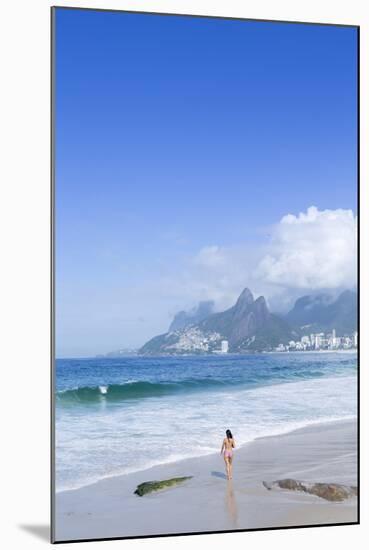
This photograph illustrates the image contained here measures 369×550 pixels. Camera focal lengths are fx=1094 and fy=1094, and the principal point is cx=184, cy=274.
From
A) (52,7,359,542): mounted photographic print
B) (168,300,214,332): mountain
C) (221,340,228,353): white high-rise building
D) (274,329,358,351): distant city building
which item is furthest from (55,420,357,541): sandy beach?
(168,300,214,332): mountain

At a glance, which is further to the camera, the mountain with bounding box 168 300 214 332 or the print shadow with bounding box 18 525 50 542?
the mountain with bounding box 168 300 214 332

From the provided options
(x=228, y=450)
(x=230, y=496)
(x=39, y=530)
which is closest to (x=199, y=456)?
(x=228, y=450)

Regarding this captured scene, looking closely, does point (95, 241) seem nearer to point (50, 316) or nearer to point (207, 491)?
point (50, 316)

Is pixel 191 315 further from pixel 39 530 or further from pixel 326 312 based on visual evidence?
pixel 39 530

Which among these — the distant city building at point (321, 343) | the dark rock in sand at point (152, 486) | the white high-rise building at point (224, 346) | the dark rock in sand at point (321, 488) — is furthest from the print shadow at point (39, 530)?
the distant city building at point (321, 343)

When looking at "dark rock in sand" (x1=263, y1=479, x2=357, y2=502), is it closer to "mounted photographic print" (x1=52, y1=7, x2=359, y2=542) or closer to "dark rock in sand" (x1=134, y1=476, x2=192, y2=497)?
"mounted photographic print" (x1=52, y1=7, x2=359, y2=542)

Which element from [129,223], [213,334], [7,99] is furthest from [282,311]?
[7,99]
